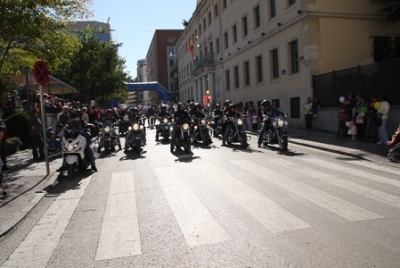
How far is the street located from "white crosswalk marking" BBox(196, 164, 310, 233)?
0.05 ft

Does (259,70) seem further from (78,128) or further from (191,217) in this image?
(191,217)

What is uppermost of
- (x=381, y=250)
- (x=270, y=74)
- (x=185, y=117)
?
(x=270, y=74)

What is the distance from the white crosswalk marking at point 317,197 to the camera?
5172mm

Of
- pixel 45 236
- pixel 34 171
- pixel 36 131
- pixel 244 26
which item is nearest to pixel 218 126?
pixel 36 131

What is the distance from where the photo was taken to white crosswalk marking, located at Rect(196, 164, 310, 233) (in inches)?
190

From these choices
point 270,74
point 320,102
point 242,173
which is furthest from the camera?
point 270,74

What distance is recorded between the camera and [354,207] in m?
5.53

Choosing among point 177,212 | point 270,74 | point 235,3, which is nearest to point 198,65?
point 235,3

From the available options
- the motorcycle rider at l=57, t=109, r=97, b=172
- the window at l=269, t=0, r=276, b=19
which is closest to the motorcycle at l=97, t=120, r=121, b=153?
the motorcycle rider at l=57, t=109, r=97, b=172

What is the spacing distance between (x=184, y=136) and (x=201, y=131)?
249cm

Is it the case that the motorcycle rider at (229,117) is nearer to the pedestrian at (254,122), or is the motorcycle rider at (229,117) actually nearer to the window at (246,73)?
the pedestrian at (254,122)

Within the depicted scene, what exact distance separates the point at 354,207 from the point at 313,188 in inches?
51.4

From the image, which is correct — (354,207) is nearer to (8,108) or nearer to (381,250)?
(381,250)

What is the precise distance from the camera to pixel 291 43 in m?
21.6
